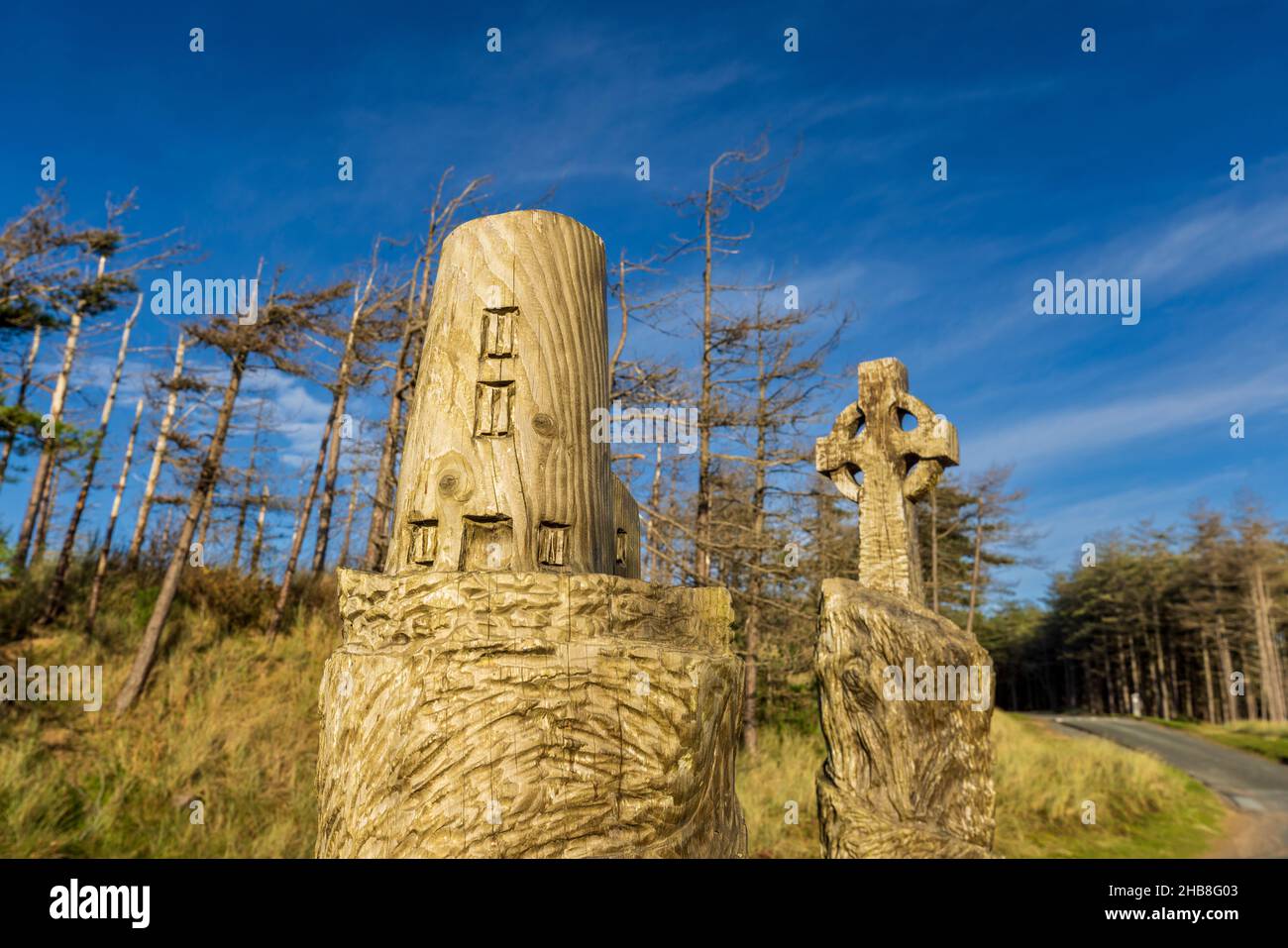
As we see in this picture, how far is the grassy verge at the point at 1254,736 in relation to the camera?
21.2 meters

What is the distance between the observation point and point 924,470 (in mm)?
5301

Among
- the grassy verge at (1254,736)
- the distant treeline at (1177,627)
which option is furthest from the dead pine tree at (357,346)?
the distant treeline at (1177,627)

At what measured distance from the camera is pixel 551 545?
4.53 ft

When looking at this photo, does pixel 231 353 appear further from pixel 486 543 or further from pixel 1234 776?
pixel 1234 776

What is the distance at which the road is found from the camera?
38.2 feet

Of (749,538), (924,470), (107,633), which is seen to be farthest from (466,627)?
(107,633)

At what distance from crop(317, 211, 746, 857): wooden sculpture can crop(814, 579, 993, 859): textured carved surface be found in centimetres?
330

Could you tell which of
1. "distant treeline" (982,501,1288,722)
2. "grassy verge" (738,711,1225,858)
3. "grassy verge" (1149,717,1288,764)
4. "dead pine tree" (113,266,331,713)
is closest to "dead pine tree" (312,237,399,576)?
"dead pine tree" (113,266,331,713)

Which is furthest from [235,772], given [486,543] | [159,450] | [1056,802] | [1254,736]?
[1254,736]

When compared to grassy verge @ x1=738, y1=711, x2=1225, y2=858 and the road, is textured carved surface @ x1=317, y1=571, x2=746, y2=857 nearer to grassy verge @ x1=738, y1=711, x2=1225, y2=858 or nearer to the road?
grassy verge @ x1=738, y1=711, x2=1225, y2=858

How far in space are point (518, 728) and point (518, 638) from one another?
13 centimetres

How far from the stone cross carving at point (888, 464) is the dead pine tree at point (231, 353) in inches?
443

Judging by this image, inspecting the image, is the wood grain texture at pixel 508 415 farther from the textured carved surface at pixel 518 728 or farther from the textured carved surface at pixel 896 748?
the textured carved surface at pixel 896 748
